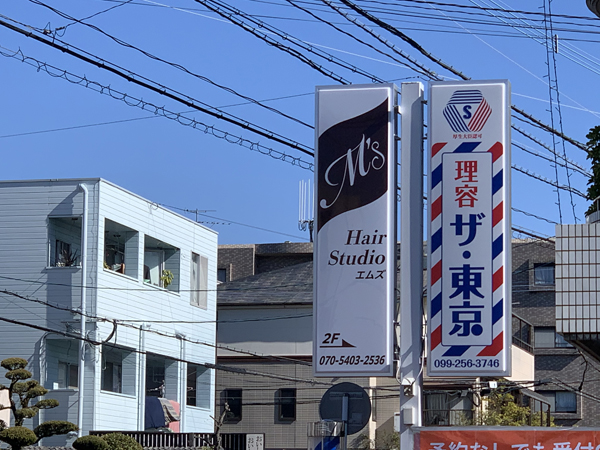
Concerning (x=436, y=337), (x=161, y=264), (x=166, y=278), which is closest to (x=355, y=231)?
(x=436, y=337)

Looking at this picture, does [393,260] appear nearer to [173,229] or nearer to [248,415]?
[173,229]

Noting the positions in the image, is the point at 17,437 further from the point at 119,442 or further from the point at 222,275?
the point at 222,275

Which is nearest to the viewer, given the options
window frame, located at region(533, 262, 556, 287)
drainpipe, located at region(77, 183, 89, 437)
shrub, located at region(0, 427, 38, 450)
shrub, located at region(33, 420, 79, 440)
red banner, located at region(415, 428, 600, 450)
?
red banner, located at region(415, 428, 600, 450)


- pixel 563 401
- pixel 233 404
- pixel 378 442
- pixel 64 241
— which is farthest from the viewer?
pixel 563 401

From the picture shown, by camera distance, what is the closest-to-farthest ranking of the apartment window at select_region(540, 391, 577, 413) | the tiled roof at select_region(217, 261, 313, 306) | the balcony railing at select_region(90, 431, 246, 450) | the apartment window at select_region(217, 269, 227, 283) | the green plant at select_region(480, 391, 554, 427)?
the balcony railing at select_region(90, 431, 246, 450) → the green plant at select_region(480, 391, 554, 427) → the tiled roof at select_region(217, 261, 313, 306) → the apartment window at select_region(540, 391, 577, 413) → the apartment window at select_region(217, 269, 227, 283)

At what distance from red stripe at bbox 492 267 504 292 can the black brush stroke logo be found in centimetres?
170

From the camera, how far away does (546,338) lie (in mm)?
52125

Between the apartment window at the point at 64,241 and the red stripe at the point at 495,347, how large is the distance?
22619mm

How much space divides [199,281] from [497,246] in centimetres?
2781

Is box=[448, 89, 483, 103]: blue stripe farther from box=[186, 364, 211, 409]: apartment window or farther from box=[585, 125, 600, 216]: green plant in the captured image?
box=[186, 364, 211, 409]: apartment window

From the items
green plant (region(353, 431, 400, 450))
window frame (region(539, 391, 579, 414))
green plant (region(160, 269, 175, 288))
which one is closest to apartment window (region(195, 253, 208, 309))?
green plant (region(160, 269, 175, 288))

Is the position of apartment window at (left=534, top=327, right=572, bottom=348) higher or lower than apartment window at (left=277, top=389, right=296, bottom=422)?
higher

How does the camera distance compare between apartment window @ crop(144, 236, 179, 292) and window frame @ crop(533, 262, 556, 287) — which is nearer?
apartment window @ crop(144, 236, 179, 292)

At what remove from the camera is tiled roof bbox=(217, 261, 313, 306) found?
45.0 m
